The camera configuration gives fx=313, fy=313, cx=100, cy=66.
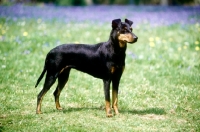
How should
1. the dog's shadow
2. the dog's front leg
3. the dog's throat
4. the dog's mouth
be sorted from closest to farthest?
the dog's mouth, the dog's throat, the dog's front leg, the dog's shadow

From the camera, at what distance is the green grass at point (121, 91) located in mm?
4805

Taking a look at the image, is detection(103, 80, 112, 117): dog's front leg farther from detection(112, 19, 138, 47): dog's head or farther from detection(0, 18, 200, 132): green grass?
detection(112, 19, 138, 47): dog's head

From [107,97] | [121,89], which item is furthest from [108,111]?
[121,89]

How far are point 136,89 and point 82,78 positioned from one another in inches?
56.7

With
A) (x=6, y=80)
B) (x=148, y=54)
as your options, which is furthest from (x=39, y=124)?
(x=148, y=54)

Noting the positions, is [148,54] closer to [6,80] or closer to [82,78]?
[82,78]

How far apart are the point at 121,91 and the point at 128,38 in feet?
6.47

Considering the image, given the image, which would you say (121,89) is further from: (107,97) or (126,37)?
(126,37)

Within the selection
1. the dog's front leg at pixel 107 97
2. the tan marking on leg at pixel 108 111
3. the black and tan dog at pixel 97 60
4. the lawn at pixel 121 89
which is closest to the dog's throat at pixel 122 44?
the black and tan dog at pixel 97 60

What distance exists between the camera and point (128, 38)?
480 centimetres

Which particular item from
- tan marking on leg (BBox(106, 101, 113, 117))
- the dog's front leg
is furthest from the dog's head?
tan marking on leg (BBox(106, 101, 113, 117))

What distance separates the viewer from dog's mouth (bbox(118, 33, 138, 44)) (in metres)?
4.75

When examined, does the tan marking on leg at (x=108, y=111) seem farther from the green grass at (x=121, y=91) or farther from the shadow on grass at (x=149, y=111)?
the shadow on grass at (x=149, y=111)

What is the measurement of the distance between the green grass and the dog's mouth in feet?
4.12
